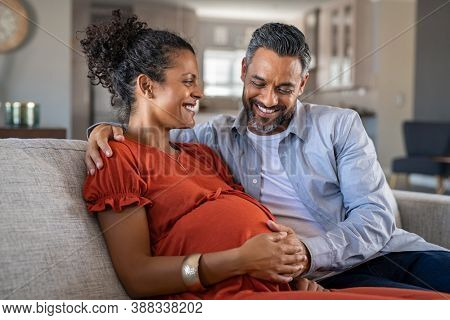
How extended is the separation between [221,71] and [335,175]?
7351 mm

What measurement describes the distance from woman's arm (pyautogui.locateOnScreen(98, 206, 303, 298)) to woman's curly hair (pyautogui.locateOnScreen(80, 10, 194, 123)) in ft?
1.11

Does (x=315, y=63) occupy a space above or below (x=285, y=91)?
above

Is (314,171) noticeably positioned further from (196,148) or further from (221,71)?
(221,71)

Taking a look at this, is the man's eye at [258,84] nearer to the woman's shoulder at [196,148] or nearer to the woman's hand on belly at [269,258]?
→ the woman's shoulder at [196,148]

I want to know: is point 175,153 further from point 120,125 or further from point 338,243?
point 338,243

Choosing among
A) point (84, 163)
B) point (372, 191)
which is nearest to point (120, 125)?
point (84, 163)

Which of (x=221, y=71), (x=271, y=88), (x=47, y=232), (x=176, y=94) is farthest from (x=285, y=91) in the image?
(x=221, y=71)

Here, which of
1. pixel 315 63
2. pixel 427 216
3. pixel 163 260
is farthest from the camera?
pixel 315 63

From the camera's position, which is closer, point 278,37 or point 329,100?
point 278,37

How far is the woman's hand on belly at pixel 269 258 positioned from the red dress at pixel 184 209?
3 cm

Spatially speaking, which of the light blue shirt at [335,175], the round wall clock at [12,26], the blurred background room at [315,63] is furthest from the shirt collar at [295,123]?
the round wall clock at [12,26]

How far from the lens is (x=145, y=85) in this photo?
135cm
